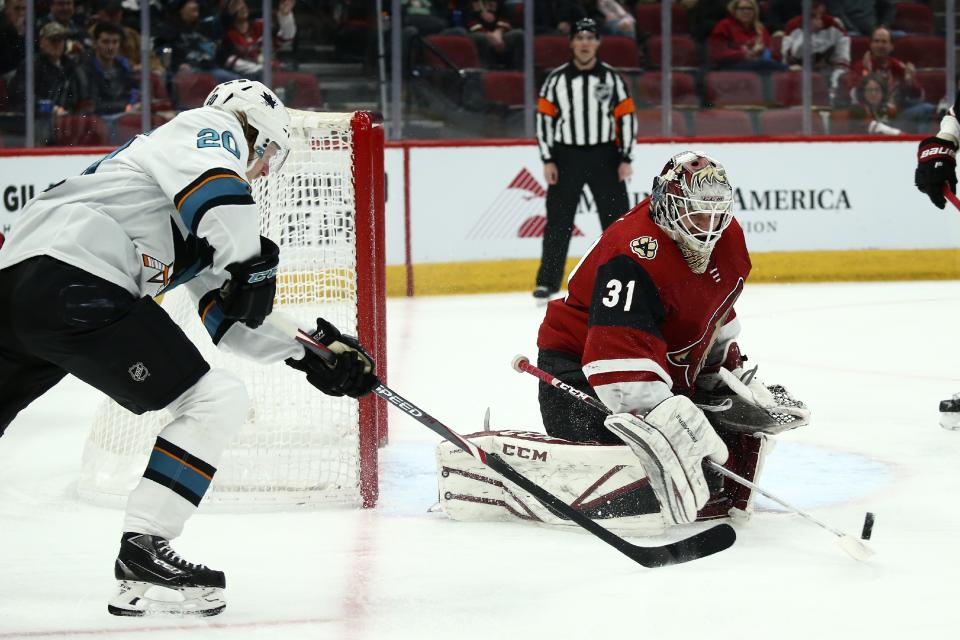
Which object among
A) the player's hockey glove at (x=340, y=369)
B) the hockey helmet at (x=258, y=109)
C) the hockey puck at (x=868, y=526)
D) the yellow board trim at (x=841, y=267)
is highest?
the hockey helmet at (x=258, y=109)

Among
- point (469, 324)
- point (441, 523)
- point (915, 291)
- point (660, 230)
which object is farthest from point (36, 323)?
point (915, 291)

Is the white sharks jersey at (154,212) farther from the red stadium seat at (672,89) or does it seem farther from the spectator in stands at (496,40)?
the red stadium seat at (672,89)

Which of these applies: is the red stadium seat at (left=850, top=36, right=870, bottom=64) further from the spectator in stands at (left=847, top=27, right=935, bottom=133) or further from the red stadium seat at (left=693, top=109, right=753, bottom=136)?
the red stadium seat at (left=693, top=109, right=753, bottom=136)

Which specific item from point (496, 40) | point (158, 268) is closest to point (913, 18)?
point (496, 40)

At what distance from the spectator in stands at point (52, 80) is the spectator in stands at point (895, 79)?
14.1 feet

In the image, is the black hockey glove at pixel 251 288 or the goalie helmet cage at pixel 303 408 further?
the goalie helmet cage at pixel 303 408

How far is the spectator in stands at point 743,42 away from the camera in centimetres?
811

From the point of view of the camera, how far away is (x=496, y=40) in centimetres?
777

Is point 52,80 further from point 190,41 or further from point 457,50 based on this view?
point 457,50

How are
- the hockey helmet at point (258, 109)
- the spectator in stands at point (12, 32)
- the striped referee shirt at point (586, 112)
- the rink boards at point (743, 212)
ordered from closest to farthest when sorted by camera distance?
1. the hockey helmet at point (258, 109)
2. the striped referee shirt at point (586, 112)
3. the spectator in stands at point (12, 32)
4. the rink boards at point (743, 212)

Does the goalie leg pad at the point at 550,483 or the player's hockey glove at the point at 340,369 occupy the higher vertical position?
the player's hockey glove at the point at 340,369

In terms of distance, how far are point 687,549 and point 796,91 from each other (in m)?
5.70

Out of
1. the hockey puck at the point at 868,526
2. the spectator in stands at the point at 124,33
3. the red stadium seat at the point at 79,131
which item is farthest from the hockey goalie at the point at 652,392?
the spectator in stands at the point at 124,33

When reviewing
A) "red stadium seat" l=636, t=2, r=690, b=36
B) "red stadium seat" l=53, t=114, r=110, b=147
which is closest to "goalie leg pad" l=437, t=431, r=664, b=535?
"red stadium seat" l=53, t=114, r=110, b=147
